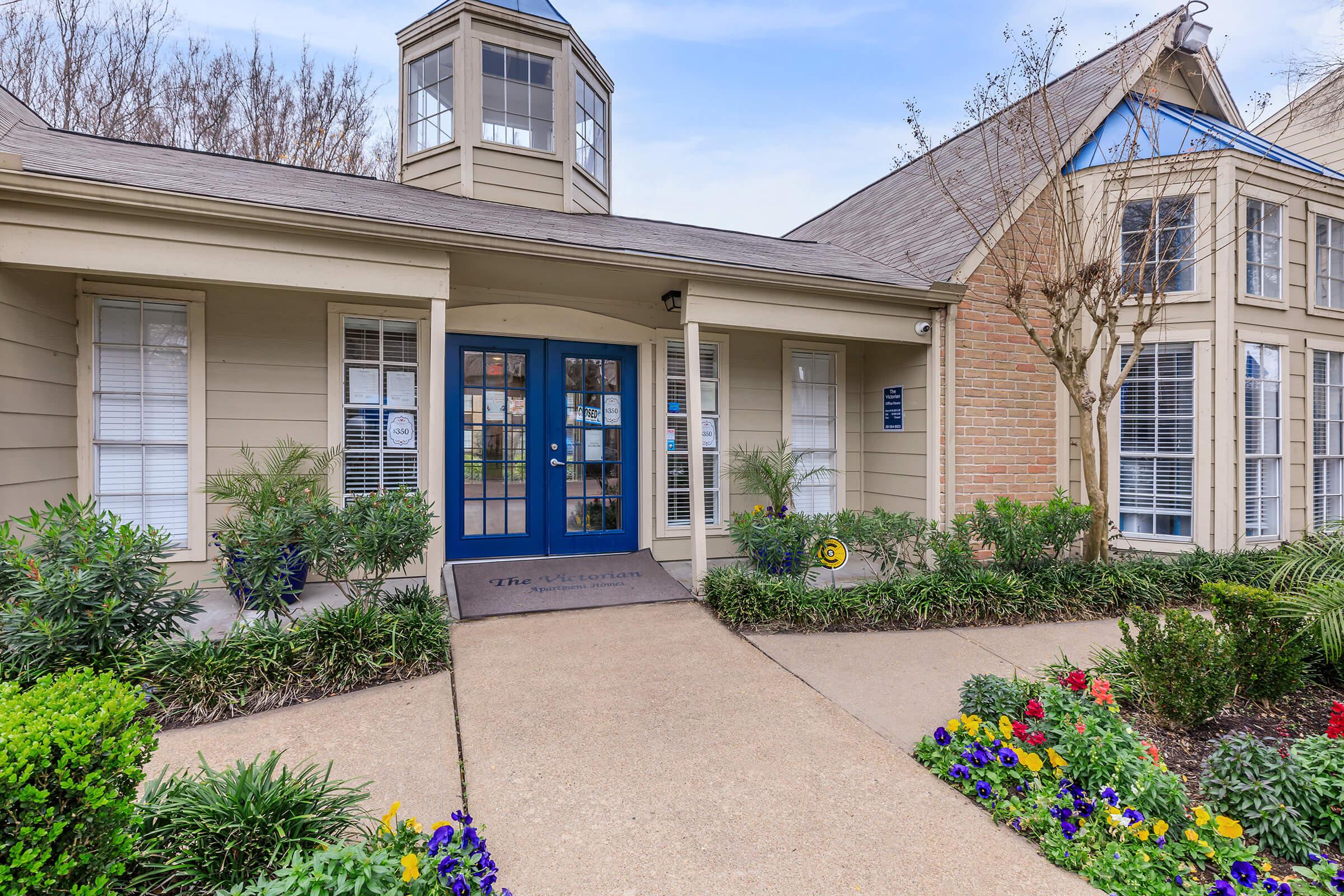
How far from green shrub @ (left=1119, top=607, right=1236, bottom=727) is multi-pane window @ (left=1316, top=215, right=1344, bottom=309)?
621 centimetres

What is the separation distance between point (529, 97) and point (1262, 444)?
8.64m

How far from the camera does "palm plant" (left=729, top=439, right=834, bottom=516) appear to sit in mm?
6641

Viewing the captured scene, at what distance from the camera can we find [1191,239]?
633cm

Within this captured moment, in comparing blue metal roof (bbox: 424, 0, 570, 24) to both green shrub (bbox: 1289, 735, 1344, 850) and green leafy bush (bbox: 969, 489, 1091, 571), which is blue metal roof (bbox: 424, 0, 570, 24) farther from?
green shrub (bbox: 1289, 735, 1344, 850)

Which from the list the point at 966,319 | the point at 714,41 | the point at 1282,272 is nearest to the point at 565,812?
the point at 966,319

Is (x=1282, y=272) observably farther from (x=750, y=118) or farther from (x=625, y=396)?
(x=750, y=118)

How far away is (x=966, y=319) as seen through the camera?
21.3ft

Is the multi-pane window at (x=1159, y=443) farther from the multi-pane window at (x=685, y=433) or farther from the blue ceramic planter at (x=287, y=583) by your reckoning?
the blue ceramic planter at (x=287, y=583)

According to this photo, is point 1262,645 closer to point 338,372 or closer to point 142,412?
point 338,372

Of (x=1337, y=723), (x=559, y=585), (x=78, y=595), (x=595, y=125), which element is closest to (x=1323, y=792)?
(x=1337, y=723)

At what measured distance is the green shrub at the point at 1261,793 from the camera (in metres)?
2.35

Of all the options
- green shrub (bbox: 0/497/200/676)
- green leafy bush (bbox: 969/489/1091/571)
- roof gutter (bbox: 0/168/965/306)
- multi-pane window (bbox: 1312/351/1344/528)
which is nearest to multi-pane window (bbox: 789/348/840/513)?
roof gutter (bbox: 0/168/965/306)

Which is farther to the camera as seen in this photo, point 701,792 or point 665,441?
point 665,441

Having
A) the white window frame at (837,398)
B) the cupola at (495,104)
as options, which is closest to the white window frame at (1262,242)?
the white window frame at (837,398)
